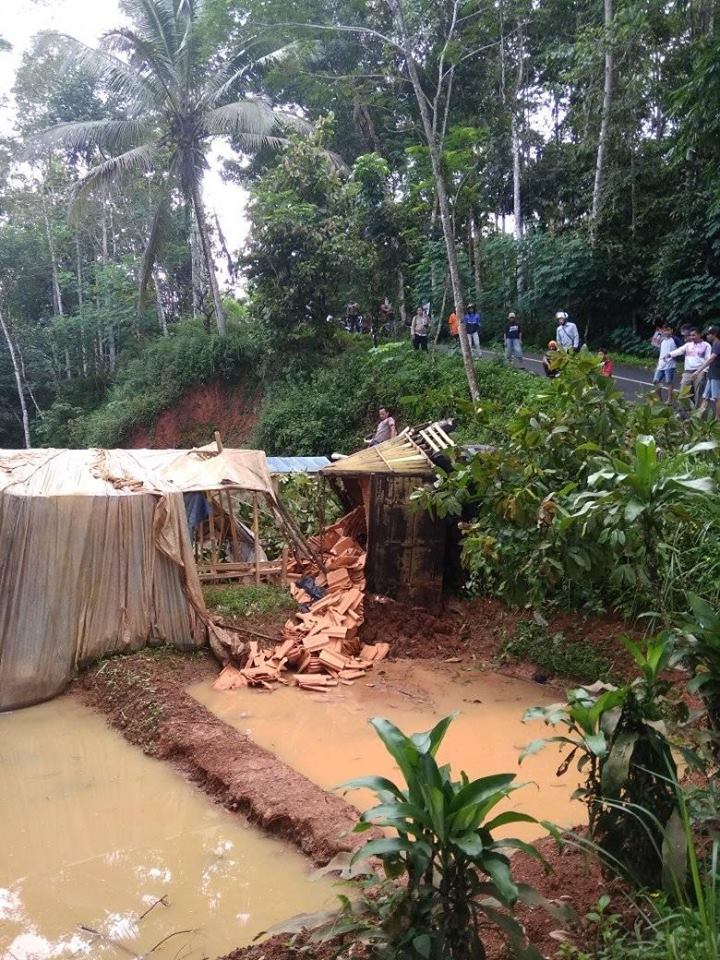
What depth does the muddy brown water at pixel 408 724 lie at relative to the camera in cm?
521

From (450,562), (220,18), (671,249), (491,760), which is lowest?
(491,760)

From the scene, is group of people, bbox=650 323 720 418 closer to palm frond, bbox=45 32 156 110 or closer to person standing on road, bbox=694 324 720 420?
person standing on road, bbox=694 324 720 420

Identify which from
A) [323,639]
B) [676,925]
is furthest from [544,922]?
[323,639]

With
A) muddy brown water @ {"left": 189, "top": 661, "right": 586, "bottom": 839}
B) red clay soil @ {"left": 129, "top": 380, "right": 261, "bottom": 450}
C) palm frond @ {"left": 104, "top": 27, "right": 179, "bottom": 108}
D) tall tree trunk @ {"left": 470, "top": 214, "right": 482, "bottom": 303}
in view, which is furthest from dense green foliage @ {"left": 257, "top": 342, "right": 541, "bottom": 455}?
muddy brown water @ {"left": 189, "top": 661, "right": 586, "bottom": 839}

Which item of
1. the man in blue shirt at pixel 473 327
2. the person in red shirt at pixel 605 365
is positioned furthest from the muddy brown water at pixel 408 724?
the man in blue shirt at pixel 473 327

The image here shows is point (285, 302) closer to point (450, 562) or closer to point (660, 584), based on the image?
point (450, 562)

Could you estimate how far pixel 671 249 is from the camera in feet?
55.1

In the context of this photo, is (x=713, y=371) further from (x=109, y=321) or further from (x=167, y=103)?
(x=109, y=321)

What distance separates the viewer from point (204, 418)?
2169cm

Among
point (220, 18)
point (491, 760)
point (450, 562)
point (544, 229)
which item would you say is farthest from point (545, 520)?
A: point (544, 229)

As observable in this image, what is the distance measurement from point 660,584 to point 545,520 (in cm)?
90

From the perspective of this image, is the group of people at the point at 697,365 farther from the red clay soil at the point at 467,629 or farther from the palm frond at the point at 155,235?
the palm frond at the point at 155,235

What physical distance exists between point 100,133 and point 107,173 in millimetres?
1515

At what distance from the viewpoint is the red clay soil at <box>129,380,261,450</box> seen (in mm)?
20562
